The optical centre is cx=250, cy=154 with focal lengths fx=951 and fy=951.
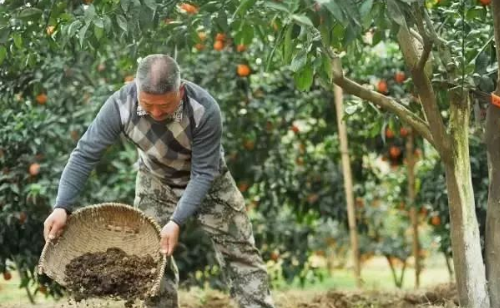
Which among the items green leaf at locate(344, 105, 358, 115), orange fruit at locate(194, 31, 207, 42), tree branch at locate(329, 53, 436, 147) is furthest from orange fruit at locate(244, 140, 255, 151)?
tree branch at locate(329, 53, 436, 147)

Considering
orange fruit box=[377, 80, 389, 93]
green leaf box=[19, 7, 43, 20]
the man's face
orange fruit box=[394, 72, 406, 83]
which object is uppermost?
green leaf box=[19, 7, 43, 20]

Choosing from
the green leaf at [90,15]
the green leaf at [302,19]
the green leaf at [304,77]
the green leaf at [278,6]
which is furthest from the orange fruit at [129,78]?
the green leaf at [302,19]

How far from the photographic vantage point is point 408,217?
774 centimetres

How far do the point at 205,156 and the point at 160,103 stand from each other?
1.19ft

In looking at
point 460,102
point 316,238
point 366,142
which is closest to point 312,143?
point 366,142

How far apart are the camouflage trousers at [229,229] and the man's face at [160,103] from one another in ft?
1.93

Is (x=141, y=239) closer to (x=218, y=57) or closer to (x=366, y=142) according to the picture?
(x=218, y=57)

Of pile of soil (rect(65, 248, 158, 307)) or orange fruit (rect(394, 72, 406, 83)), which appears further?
orange fruit (rect(394, 72, 406, 83))

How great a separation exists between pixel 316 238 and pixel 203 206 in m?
4.01

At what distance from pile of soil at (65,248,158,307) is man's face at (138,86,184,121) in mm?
657

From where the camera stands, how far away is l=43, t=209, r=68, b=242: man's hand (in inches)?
161

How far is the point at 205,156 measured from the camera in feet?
13.5

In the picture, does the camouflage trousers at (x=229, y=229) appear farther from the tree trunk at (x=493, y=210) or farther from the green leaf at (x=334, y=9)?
the green leaf at (x=334, y=9)

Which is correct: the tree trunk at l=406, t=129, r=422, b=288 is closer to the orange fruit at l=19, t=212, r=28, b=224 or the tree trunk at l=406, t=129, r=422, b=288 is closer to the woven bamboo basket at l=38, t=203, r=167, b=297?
the orange fruit at l=19, t=212, r=28, b=224
